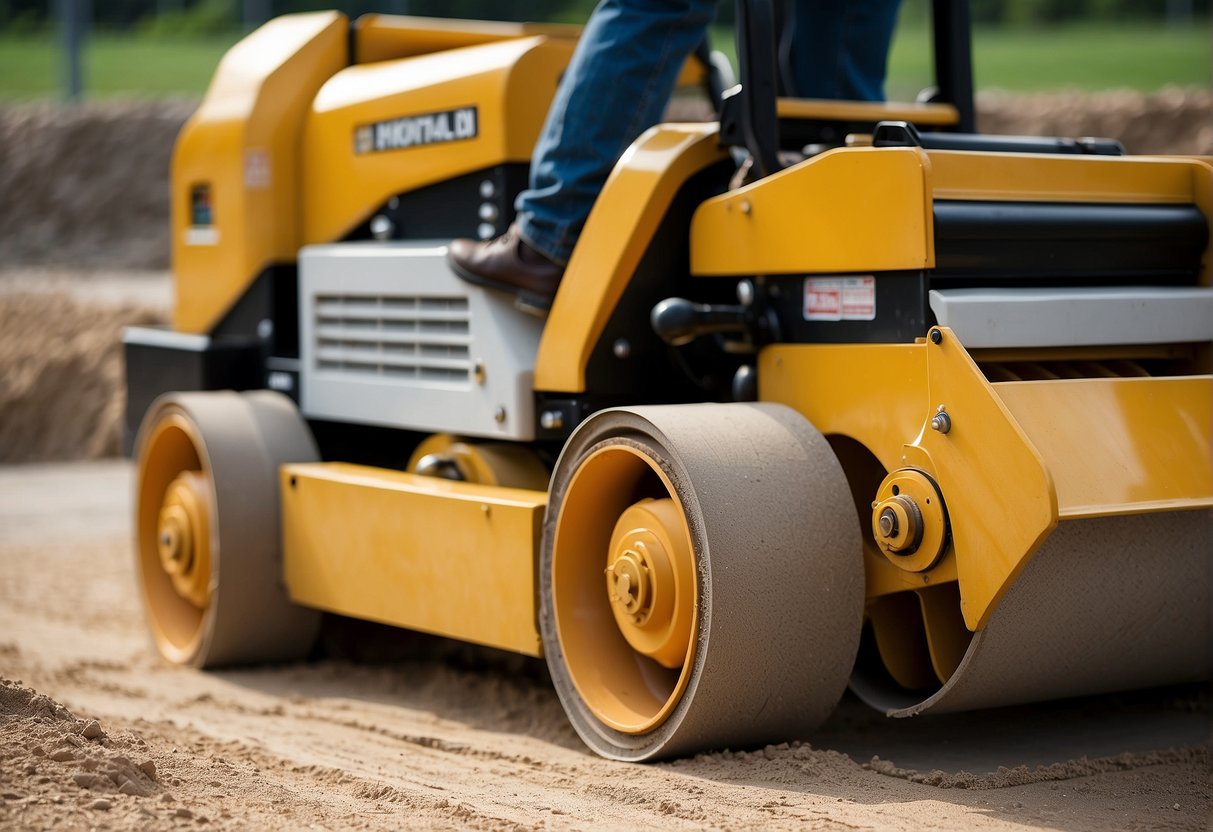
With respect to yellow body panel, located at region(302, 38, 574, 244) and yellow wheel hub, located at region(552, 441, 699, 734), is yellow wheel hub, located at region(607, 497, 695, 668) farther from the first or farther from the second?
yellow body panel, located at region(302, 38, 574, 244)

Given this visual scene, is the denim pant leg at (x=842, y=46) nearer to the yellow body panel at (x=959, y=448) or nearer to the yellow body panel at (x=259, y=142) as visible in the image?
the yellow body panel at (x=959, y=448)

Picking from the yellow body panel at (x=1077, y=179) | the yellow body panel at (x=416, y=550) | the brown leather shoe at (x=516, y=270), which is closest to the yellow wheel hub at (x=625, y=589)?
the yellow body panel at (x=416, y=550)

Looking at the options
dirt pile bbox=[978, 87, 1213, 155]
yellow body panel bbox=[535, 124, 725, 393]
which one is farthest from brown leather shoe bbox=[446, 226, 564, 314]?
dirt pile bbox=[978, 87, 1213, 155]

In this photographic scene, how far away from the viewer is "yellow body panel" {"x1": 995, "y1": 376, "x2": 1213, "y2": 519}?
3.64m

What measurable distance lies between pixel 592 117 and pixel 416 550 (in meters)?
1.35

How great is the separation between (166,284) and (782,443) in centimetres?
1285

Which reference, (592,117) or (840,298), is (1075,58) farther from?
(840,298)

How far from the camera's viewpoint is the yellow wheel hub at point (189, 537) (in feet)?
19.0

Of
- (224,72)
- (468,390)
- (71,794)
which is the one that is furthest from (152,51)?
(71,794)

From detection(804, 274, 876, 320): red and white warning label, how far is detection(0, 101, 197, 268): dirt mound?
1506cm

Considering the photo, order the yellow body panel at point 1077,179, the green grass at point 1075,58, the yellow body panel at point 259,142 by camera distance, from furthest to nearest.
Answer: the green grass at point 1075,58, the yellow body panel at point 259,142, the yellow body panel at point 1077,179

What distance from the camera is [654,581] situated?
4.04 meters

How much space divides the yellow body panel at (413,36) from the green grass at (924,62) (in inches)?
541

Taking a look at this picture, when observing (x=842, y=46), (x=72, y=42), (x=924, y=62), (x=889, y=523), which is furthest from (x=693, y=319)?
(x=924, y=62)
